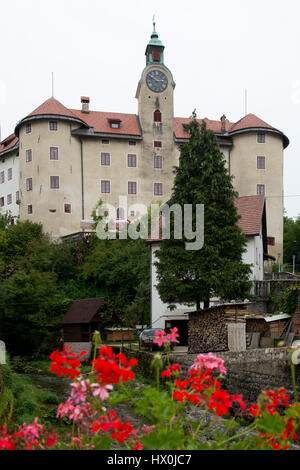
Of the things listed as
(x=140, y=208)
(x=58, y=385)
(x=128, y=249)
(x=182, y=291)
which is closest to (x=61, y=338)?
(x=128, y=249)

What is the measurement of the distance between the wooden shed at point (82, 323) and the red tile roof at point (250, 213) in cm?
1193

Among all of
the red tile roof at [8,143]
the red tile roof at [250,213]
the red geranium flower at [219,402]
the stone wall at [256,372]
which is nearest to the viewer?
the red geranium flower at [219,402]

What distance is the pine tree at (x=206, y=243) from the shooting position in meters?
22.0

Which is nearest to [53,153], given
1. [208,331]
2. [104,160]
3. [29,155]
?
[29,155]

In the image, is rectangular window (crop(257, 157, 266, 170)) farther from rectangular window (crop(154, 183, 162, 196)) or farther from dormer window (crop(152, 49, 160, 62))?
dormer window (crop(152, 49, 160, 62))

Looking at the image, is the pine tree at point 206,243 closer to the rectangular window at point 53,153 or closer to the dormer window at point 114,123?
the rectangular window at point 53,153

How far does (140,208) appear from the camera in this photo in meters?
52.0

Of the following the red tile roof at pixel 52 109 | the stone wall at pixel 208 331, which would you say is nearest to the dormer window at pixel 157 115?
the red tile roof at pixel 52 109

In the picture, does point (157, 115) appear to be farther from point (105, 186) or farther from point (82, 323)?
point (82, 323)

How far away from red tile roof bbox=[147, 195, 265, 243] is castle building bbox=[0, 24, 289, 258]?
21.9 m

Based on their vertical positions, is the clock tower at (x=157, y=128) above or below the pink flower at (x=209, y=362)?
above

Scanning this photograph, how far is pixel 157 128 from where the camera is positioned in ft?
173

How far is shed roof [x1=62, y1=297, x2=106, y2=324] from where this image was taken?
33344 millimetres
